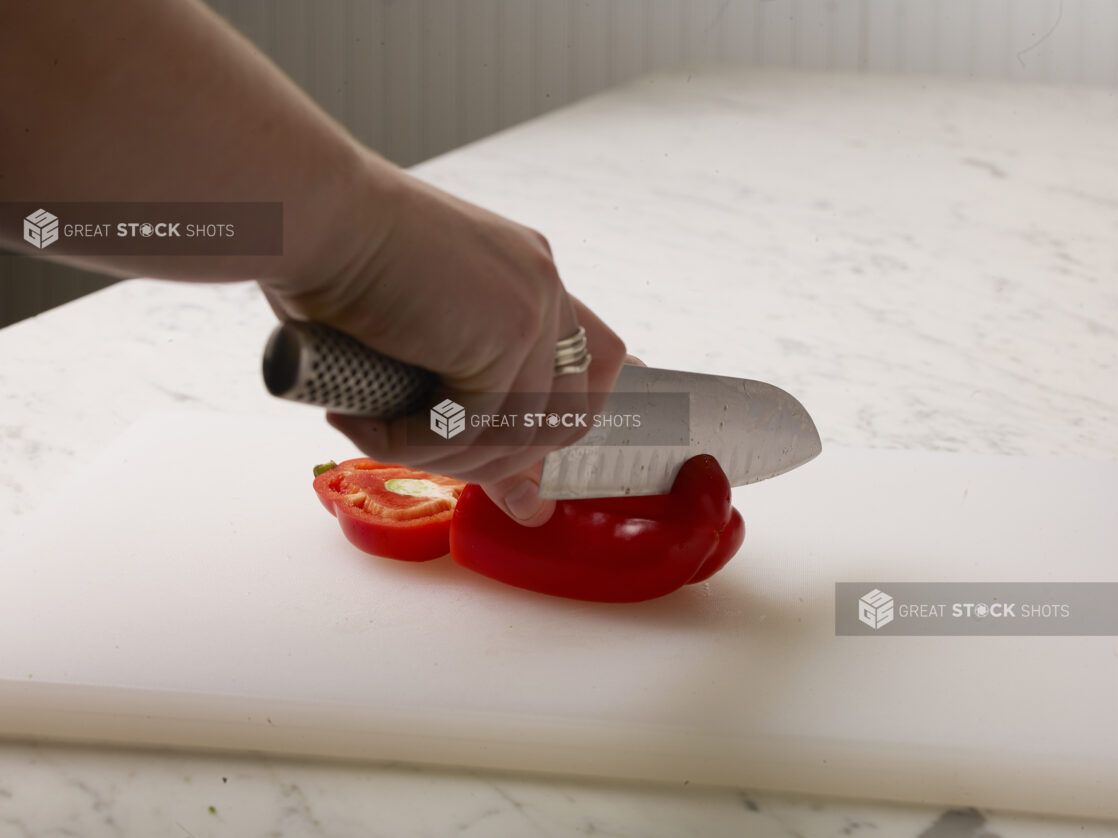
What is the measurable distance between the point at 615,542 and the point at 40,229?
0.68 meters

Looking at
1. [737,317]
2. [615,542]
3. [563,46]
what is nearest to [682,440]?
[615,542]

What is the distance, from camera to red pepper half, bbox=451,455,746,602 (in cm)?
129

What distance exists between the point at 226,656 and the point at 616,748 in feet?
1.35

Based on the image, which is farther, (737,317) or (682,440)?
(737,317)

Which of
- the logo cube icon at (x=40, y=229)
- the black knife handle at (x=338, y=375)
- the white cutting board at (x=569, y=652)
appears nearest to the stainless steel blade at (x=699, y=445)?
the white cutting board at (x=569, y=652)

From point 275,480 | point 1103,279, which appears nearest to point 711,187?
point 1103,279

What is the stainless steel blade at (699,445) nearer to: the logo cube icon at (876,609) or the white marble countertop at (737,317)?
the logo cube icon at (876,609)

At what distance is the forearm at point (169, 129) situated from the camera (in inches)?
29.9

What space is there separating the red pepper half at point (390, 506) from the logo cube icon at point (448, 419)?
25 centimetres

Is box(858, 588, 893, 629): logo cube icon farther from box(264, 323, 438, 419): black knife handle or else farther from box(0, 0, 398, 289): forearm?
box(0, 0, 398, 289): forearm

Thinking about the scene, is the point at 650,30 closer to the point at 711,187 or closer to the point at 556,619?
the point at 711,187

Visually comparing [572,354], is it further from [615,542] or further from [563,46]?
[563,46]

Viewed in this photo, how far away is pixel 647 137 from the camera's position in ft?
11.1

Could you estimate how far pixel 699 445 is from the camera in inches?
53.2
